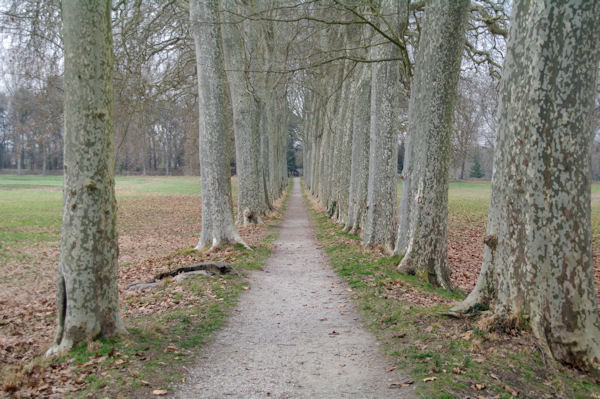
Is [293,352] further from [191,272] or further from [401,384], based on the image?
[191,272]

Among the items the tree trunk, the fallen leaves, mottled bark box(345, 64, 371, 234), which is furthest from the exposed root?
the fallen leaves

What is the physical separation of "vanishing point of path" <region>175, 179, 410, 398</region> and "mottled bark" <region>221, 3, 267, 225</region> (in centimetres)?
834

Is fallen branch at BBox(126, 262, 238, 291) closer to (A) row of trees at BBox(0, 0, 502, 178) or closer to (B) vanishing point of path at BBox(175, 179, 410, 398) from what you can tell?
(B) vanishing point of path at BBox(175, 179, 410, 398)

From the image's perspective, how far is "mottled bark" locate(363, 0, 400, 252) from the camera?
11086 millimetres

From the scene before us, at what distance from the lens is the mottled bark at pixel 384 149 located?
11.1 metres

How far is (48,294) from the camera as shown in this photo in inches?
344

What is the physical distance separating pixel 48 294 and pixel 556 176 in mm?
8587

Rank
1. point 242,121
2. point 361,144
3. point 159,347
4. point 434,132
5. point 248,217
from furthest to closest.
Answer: point 248,217 < point 242,121 < point 361,144 < point 434,132 < point 159,347

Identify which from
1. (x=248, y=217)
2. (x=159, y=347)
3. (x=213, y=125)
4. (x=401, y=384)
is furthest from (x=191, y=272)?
(x=248, y=217)

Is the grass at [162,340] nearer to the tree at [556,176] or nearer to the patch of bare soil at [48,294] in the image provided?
the patch of bare soil at [48,294]

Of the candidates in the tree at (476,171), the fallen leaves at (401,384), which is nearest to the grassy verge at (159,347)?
the fallen leaves at (401,384)

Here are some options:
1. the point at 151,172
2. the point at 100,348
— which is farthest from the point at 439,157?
the point at 151,172

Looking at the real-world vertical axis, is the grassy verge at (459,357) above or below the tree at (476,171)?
below

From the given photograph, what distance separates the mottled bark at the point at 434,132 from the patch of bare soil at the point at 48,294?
14.3 ft
